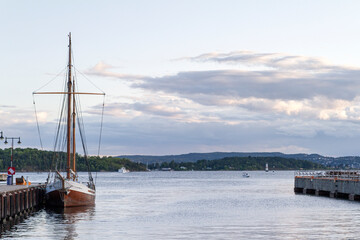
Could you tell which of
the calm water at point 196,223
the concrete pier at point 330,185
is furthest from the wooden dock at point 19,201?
the concrete pier at point 330,185

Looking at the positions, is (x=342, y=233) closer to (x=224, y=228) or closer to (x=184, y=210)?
(x=224, y=228)

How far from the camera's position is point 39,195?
6888 cm

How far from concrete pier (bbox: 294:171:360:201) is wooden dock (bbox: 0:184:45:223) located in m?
35.6

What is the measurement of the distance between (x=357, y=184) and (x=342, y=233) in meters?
36.1

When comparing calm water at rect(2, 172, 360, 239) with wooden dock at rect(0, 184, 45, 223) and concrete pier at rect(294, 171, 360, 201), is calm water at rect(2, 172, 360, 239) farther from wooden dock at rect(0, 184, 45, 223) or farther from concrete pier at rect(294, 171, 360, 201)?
concrete pier at rect(294, 171, 360, 201)

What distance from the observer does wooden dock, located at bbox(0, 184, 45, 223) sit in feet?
163

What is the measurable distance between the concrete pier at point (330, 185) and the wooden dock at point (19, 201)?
3563 cm

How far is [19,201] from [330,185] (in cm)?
4672

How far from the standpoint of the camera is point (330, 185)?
8944 centimetres

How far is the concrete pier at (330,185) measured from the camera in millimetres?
79762

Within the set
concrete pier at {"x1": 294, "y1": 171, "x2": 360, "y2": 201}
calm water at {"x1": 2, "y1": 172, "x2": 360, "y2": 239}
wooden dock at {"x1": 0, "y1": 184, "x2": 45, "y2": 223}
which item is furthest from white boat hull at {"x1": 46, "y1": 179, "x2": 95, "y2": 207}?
concrete pier at {"x1": 294, "y1": 171, "x2": 360, "y2": 201}

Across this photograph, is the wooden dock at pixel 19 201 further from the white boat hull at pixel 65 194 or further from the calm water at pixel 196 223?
the white boat hull at pixel 65 194

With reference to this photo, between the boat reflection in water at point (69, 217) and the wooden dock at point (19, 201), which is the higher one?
the wooden dock at point (19, 201)

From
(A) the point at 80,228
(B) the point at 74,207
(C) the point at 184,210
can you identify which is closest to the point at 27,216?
(B) the point at 74,207
